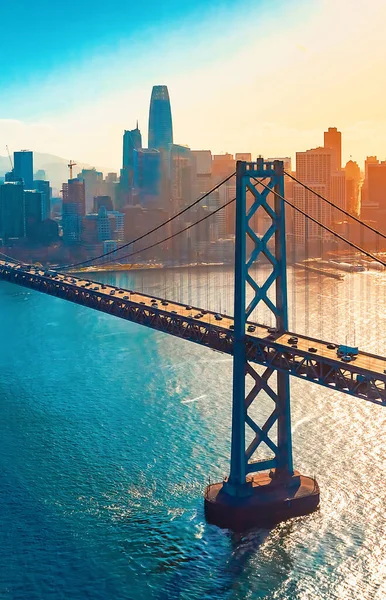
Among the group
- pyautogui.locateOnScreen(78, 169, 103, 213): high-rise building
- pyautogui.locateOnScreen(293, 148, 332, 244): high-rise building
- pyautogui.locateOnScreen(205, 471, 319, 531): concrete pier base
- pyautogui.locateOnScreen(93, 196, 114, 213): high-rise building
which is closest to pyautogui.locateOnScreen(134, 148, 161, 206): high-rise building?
pyautogui.locateOnScreen(93, 196, 114, 213): high-rise building

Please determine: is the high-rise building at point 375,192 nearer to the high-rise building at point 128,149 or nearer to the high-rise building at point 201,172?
the high-rise building at point 201,172

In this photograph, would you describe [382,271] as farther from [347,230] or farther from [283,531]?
[283,531]

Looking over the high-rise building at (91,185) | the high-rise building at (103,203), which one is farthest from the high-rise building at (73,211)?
the high-rise building at (91,185)

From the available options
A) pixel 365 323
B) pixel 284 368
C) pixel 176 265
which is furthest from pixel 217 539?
pixel 176 265

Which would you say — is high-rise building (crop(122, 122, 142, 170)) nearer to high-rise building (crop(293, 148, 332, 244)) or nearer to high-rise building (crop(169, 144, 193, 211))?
high-rise building (crop(169, 144, 193, 211))

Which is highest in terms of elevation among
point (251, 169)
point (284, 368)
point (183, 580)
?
point (251, 169)

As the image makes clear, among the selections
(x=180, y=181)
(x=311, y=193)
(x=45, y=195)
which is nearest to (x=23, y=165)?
(x=45, y=195)
